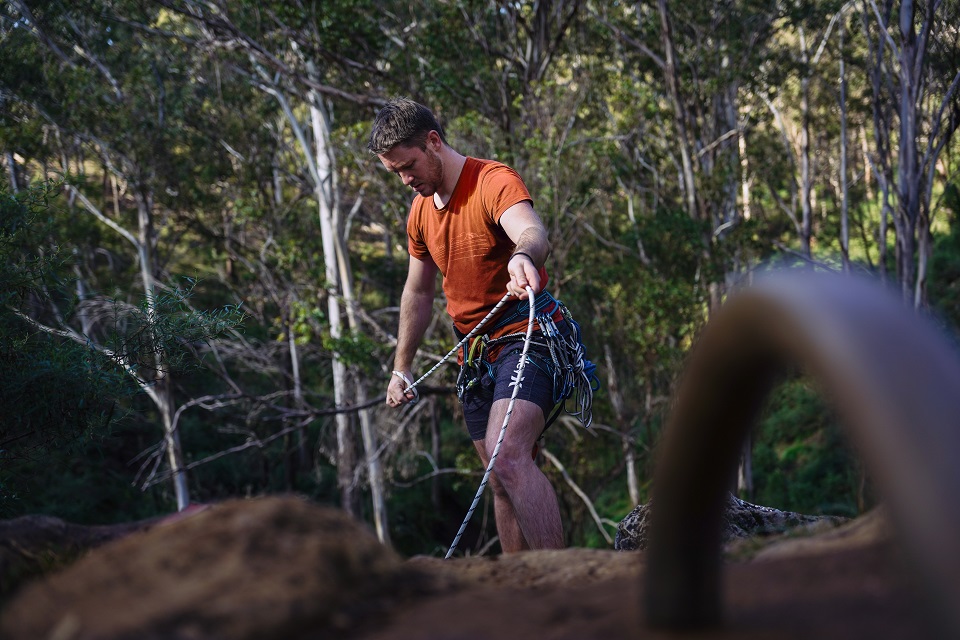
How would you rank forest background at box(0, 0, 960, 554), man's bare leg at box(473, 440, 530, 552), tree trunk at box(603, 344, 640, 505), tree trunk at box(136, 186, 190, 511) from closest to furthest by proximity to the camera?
man's bare leg at box(473, 440, 530, 552) < forest background at box(0, 0, 960, 554) < tree trunk at box(603, 344, 640, 505) < tree trunk at box(136, 186, 190, 511)

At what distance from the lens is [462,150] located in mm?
12688

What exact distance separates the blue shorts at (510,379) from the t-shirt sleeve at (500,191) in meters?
0.56

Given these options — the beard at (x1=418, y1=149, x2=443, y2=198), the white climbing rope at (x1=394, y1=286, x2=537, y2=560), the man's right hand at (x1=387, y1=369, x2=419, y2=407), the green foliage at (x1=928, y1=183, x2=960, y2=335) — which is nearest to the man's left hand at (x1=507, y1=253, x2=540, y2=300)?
the white climbing rope at (x1=394, y1=286, x2=537, y2=560)

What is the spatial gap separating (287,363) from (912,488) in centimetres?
2334

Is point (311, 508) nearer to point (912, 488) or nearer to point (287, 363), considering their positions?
point (912, 488)

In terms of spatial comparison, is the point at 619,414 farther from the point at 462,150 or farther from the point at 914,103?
the point at 914,103

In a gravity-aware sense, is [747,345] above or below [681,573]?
above

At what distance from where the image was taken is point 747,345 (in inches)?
48.8

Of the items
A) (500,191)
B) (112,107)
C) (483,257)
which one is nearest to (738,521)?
(483,257)

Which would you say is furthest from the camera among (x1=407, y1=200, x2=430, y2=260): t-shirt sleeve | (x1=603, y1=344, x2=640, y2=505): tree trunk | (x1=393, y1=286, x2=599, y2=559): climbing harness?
(x1=603, y1=344, x2=640, y2=505): tree trunk

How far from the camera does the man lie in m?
3.73

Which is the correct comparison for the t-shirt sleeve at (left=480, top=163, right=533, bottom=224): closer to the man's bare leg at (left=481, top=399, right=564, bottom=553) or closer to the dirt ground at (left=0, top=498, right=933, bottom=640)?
the man's bare leg at (left=481, top=399, right=564, bottom=553)

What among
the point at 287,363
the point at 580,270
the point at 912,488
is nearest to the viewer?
the point at 912,488

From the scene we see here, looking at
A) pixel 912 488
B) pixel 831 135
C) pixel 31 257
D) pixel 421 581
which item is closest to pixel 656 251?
pixel 831 135
